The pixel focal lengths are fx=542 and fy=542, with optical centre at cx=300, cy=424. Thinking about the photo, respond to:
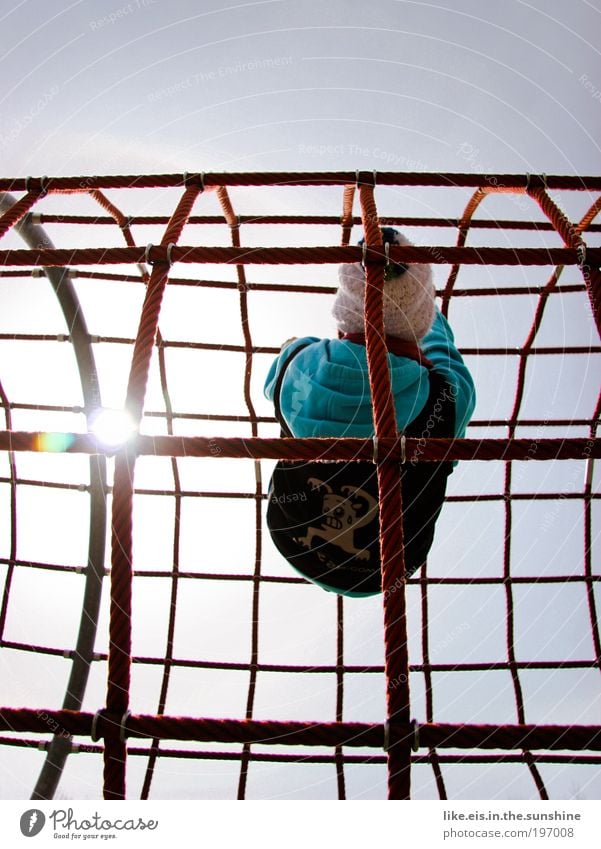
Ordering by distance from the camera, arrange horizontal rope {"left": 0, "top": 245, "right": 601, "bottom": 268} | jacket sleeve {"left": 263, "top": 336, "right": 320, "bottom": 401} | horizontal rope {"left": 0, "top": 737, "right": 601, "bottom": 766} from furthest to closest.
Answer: horizontal rope {"left": 0, "top": 737, "right": 601, "bottom": 766} → jacket sleeve {"left": 263, "top": 336, "right": 320, "bottom": 401} → horizontal rope {"left": 0, "top": 245, "right": 601, "bottom": 268}

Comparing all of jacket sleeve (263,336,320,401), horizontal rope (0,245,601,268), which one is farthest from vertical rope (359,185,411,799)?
jacket sleeve (263,336,320,401)

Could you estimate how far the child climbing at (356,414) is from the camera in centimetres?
126

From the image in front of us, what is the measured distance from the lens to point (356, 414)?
1255 millimetres

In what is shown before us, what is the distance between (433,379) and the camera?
129 centimetres

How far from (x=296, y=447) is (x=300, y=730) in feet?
1.42

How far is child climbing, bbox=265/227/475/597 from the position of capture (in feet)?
4.12

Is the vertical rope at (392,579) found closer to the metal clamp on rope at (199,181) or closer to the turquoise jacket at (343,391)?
the turquoise jacket at (343,391)

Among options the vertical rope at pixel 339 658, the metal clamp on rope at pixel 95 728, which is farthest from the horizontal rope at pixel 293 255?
the vertical rope at pixel 339 658

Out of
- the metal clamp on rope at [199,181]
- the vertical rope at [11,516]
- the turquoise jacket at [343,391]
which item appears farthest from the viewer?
the vertical rope at [11,516]

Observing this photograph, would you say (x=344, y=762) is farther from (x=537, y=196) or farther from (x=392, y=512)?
(x=537, y=196)

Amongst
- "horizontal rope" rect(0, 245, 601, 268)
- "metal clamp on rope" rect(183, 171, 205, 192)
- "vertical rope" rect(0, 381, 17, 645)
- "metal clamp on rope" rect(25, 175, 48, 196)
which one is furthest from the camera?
"vertical rope" rect(0, 381, 17, 645)

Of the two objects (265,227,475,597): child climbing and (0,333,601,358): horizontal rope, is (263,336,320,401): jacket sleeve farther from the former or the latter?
(0,333,601,358): horizontal rope

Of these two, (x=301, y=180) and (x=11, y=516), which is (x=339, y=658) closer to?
(x=11, y=516)
